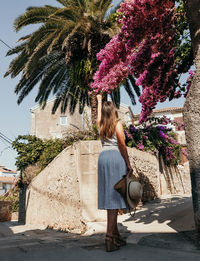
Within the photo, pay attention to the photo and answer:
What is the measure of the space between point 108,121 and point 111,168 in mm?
509

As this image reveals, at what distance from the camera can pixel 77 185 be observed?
198 inches

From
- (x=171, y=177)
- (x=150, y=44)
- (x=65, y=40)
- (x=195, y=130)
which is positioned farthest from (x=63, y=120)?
(x=195, y=130)

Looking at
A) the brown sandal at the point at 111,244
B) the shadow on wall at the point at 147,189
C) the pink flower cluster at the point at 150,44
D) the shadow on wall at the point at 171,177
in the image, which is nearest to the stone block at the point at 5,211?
the shadow on wall at the point at 171,177

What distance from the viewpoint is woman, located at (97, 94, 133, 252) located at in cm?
A: 238

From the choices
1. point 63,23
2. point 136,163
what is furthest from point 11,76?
point 136,163

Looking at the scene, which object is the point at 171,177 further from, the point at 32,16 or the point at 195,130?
Answer: the point at 195,130

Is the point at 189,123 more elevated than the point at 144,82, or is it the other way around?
the point at 144,82

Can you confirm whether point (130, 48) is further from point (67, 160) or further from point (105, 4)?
point (105, 4)

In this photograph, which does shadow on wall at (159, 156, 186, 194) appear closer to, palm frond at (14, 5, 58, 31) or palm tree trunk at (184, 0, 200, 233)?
palm frond at (14, 5, 58, 31)

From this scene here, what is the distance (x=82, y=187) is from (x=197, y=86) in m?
3.28

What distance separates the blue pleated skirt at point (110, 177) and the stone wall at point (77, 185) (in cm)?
240

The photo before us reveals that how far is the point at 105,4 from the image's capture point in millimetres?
Result: 8477

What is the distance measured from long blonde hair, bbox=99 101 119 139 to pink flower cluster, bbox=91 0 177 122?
1104 millimetres

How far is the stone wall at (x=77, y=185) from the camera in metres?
4.83
